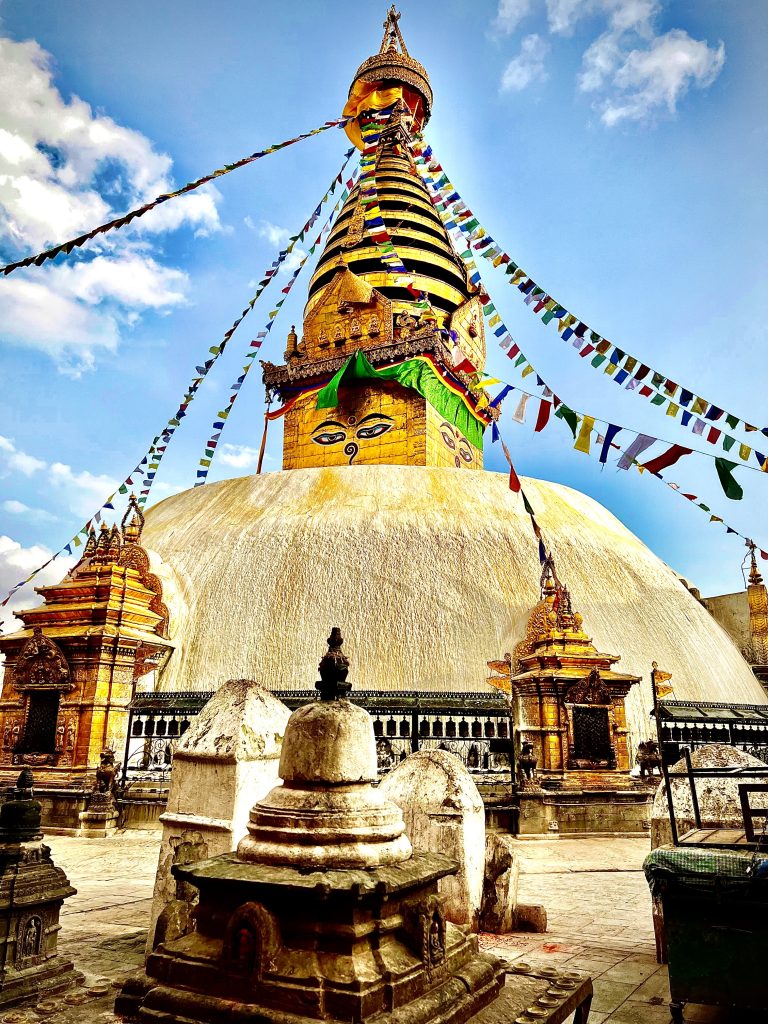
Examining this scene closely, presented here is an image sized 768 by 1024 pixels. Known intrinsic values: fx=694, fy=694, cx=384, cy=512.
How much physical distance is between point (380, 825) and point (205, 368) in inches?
595

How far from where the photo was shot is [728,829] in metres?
4.13

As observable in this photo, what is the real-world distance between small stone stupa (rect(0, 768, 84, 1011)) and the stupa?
7170 mm

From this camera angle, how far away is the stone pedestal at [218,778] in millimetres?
3688

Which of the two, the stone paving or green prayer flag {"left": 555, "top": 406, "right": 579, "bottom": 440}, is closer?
the stone paving

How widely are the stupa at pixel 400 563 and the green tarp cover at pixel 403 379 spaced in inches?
2.4

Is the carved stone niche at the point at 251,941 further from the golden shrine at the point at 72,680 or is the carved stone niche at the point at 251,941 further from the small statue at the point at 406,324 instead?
the small statue at the point at 406,324

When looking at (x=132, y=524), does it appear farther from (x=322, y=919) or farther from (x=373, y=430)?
(x=322, y=919)

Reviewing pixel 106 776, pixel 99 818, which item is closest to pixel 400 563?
pixel 106 776

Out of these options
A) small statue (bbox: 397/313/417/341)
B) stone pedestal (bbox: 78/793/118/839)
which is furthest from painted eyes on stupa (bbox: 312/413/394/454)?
stone pedestal (bbox: 78/793/118/839)

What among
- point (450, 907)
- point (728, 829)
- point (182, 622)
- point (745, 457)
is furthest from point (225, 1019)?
point (182, 622)

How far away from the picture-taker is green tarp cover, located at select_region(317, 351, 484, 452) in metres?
22.9

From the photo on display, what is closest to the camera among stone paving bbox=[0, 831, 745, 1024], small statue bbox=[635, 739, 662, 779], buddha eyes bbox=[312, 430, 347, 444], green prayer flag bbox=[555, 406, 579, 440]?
stone paving bbox=[0, 831, 745, 1024]

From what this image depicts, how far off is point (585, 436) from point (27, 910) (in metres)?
8.92

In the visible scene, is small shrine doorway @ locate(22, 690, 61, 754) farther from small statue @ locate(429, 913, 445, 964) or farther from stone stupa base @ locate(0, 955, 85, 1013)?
small statue @ locate(429, 913, 445, 964)
